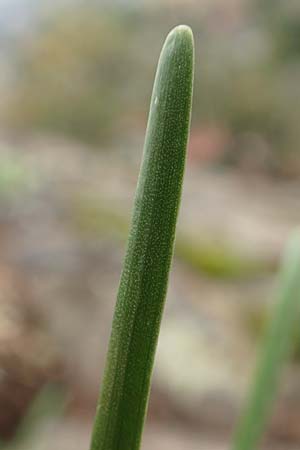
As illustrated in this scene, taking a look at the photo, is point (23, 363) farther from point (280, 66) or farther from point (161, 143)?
point (280, 66)

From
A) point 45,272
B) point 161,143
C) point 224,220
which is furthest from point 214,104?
point 161,143

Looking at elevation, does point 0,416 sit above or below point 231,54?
below

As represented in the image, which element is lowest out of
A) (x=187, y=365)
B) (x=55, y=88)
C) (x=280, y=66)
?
(x=187, y=365)

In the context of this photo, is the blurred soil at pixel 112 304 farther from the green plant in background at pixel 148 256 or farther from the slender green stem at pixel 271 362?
the green plant in background at pixel 148 256

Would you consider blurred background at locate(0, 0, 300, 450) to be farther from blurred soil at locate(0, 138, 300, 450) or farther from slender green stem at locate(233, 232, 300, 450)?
slender green stem at locate(233, 232, 300, 450)

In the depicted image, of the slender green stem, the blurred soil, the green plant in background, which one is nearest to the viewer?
the green plant in background

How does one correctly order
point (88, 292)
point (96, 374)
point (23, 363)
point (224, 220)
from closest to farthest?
point (23, 363), point (96, 374), point (88, 292), point (224, 220)

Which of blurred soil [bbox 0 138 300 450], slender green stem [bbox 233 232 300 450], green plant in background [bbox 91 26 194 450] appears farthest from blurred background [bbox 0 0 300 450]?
green plant in background [bbox 91 26 194 450]
